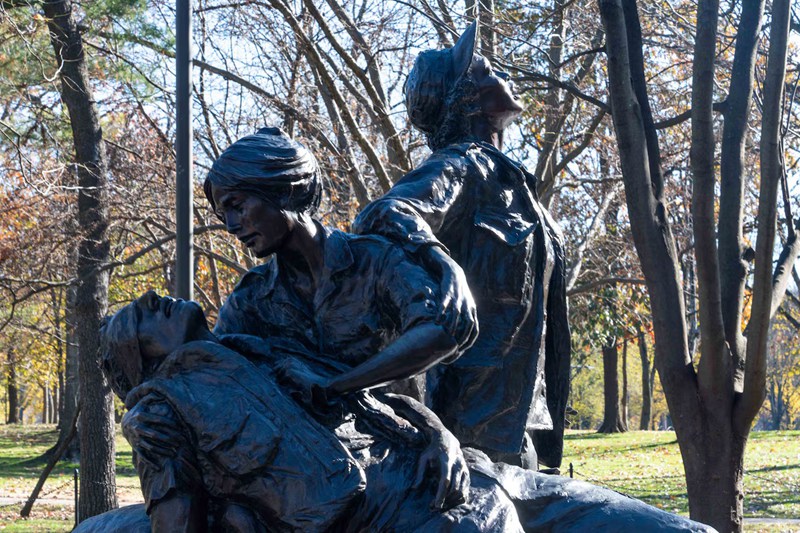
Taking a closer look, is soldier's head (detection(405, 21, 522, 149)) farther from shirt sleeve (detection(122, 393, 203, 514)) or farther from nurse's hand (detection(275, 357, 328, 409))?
shirt sleeve (detection(122, 393, 203, 514))

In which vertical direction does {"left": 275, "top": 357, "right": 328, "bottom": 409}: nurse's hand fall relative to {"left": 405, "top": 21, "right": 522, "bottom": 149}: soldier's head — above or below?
below

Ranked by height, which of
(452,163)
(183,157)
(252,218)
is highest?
(183,157)

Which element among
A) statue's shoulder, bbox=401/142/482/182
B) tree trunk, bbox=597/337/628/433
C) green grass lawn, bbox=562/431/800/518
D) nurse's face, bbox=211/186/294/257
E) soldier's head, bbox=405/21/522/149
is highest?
soldier's head, bbox=405/21/522/149

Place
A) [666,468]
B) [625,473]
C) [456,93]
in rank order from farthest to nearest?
[666,468]
[625,473]
[456,93]

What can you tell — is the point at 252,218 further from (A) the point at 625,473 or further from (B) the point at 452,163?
(A) the point at 625,473

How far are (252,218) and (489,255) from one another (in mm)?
924

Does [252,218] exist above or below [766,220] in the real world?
below

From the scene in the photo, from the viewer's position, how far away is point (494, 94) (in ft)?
12.4

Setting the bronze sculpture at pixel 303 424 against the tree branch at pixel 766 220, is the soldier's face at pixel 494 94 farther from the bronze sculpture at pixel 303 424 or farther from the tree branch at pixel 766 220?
the tree branch at pixel 766 220

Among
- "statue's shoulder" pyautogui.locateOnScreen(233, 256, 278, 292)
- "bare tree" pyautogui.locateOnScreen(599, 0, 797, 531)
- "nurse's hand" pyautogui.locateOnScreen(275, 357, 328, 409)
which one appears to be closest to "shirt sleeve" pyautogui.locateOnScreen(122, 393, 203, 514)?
"nurse's hand" pyautogui.locateOnScreen(275, 357, 328, 409)

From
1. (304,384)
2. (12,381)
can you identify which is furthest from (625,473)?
(12,381)

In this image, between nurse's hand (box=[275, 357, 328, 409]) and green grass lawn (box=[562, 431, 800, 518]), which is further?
green grass lawn (box=[562, 431, 800, 518])

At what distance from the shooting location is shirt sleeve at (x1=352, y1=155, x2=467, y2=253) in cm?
299

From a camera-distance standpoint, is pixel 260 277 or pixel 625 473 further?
pixel 625 473
